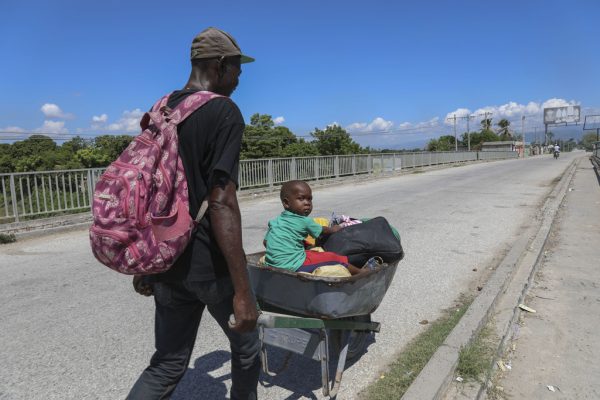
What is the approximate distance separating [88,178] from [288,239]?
29.7 feet

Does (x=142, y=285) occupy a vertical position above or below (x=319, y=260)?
above

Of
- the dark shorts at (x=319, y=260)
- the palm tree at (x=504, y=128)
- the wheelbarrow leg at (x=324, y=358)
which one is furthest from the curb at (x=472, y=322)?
the palm tree at (x=504, y=128)

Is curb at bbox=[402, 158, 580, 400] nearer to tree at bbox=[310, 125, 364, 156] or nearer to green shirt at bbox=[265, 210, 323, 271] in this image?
green shirt at bbox=[265, 210, 323, 271]

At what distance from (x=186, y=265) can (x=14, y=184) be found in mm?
9251

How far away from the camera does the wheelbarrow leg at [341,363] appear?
275 cm

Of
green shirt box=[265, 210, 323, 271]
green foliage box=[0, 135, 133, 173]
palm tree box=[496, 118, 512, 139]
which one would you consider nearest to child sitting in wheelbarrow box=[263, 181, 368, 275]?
green shirt box=[265, 210, 323, 271]

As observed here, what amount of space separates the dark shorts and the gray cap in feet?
5.00

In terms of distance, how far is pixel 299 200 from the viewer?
10.1ft

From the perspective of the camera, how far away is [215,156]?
1.73 metres

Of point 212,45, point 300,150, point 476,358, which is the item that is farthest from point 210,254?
point 300,150

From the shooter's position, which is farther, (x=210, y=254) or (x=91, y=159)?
→ (x=91, y=159)

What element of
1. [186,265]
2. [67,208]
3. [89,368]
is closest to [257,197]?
[67,208]

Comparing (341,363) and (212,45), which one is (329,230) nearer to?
(341,363)

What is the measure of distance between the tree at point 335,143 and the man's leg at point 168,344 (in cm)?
3746
